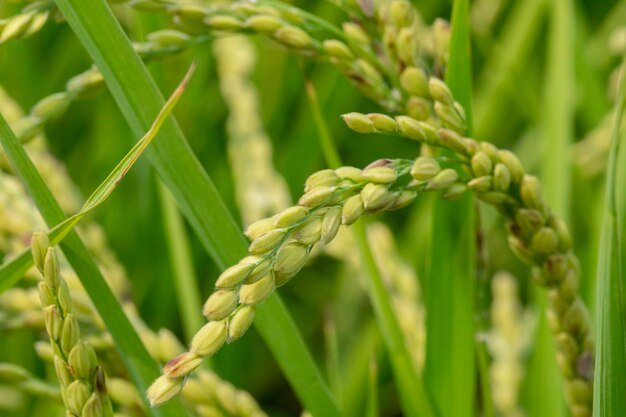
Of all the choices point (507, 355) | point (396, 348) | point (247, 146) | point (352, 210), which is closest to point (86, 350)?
point (352, 210)

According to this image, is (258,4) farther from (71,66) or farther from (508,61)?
(71,66)

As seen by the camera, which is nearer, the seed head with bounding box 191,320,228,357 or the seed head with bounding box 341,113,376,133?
the seed head with bounding box 191,320,228,357

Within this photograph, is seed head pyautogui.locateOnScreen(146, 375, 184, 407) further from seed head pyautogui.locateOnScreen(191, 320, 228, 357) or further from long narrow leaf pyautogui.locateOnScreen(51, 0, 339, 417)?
long narrow leaf pyautogui.locateOnScreen(51, 0, 339, 417)

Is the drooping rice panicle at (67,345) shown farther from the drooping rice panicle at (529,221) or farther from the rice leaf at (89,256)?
the drooping rice panicle at (529,221)

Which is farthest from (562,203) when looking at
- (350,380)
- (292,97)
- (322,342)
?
(292,97)

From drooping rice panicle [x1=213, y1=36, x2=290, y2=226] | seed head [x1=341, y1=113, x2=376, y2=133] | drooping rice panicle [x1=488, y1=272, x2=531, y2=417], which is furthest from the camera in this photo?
drooping rice panicle [x1=213, y1=36, x2=290, y2=226]

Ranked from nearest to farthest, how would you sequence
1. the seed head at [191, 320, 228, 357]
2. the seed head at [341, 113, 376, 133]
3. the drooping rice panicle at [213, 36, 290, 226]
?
the seed head at [191, 320, 228, 357] < the seed head at [341, 113, 376, 133] < the drooping rice panicle at [213, 36, 290, 226]

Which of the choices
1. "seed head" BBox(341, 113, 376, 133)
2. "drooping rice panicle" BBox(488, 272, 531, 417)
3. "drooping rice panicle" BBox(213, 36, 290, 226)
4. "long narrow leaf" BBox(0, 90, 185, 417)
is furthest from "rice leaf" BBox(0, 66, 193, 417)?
"drooping rice panicle" BBox(213, 36, 290, 226)

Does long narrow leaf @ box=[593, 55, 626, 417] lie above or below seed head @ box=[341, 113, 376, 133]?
below
